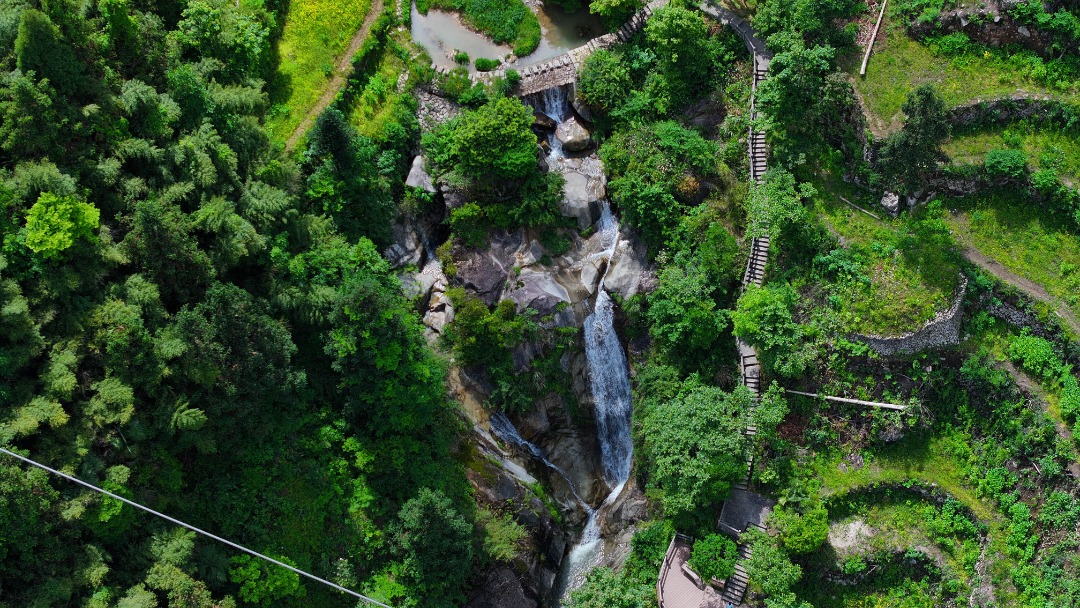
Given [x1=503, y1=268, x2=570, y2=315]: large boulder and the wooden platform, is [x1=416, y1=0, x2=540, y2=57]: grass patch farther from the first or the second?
the wooden platform

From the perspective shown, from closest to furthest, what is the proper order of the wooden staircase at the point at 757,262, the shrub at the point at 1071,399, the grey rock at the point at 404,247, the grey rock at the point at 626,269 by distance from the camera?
the shrub at the point at 1071,399, the wooden staircase at the point at 757,262, the grey rock at the point at 404,247, the grey rock at the point at 626,269

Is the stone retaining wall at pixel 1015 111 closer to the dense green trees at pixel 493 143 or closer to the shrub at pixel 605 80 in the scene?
the shrub at pixel 605 80

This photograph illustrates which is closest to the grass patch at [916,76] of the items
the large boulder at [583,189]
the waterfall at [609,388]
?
the large boulder at [583,189]

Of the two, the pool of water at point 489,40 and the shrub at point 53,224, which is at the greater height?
the pool of water at point 489,40

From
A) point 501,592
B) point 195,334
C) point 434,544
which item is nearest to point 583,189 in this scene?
point 434,544

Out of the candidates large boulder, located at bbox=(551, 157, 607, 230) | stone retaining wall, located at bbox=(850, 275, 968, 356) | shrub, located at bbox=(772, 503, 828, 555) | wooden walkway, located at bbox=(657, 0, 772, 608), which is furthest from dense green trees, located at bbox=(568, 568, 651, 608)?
large boulder, located at bbox=(551, 157, 607, 230)

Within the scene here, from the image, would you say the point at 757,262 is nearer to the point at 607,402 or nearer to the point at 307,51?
the point at 607,402
